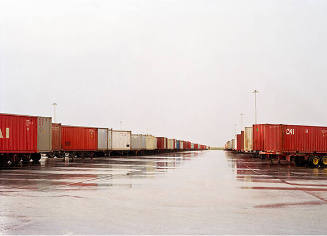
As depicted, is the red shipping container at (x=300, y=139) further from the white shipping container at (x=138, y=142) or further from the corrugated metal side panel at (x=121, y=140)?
the white shipping container at (x=138, y=142)

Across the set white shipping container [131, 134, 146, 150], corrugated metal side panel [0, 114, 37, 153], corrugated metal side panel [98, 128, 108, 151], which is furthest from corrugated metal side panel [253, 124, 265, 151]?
white shipping container [131, 134, 146, 150]

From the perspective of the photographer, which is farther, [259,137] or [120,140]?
[120,140]

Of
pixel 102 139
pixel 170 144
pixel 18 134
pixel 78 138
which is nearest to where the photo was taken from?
pixel 18 134

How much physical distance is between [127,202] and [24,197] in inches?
145

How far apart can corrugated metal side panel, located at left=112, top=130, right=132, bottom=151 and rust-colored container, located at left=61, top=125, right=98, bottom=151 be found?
325 inches

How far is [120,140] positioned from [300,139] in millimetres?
34984

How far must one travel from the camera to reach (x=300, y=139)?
3403 cm

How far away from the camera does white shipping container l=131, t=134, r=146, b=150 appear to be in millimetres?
70625

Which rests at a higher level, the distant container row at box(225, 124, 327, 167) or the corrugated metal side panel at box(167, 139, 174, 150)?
the distant container row at box(225, 124, 327, 167)

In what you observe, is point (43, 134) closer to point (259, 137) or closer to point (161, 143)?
point (259, 137)

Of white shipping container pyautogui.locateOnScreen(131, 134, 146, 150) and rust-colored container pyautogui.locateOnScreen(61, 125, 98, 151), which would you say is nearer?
rust-colored container pyautogui.locateOnScreen(61, 125, 98, 151)

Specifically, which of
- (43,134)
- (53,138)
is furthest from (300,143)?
(53,138)

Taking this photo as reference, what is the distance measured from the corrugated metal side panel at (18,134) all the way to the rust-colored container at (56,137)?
10261 mm

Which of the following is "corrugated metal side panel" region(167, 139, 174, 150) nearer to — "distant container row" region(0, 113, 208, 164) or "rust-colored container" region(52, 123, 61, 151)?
"distant container row" region(0, 113, 208, 164)
